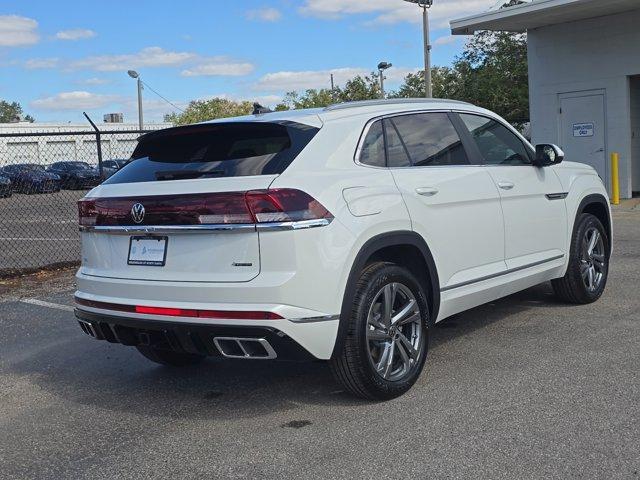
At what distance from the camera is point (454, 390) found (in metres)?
4.66

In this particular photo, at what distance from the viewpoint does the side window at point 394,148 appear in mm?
4800

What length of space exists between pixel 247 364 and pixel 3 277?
550 centimetres

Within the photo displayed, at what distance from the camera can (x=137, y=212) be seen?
436 centimetres

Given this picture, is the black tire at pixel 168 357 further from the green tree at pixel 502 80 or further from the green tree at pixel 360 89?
the green tree at pixel 360 89

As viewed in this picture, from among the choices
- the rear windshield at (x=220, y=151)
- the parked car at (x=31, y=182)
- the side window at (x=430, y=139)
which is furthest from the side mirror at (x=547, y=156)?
the parked car at (x=31, y=182)

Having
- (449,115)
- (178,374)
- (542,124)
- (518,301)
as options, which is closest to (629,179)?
(542,124)

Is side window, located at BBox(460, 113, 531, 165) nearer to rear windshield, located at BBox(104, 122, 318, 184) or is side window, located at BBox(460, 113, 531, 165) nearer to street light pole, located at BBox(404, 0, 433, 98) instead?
rear windshield, located at BBox(104, 122, 318, 184)

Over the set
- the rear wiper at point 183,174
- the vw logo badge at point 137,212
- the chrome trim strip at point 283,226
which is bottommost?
the chrome trim strip at point 283,226

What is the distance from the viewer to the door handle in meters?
4.78

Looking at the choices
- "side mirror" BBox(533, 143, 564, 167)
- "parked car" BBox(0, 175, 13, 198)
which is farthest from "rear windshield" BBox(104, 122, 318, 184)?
"parked car" BBox(0, 175, 13, 198)

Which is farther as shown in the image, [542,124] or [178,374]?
[542,124]

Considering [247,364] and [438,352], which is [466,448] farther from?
[247,364]

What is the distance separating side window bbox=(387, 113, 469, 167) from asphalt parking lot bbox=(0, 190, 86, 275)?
676 centimetres

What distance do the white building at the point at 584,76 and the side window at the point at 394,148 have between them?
11.7 meters
